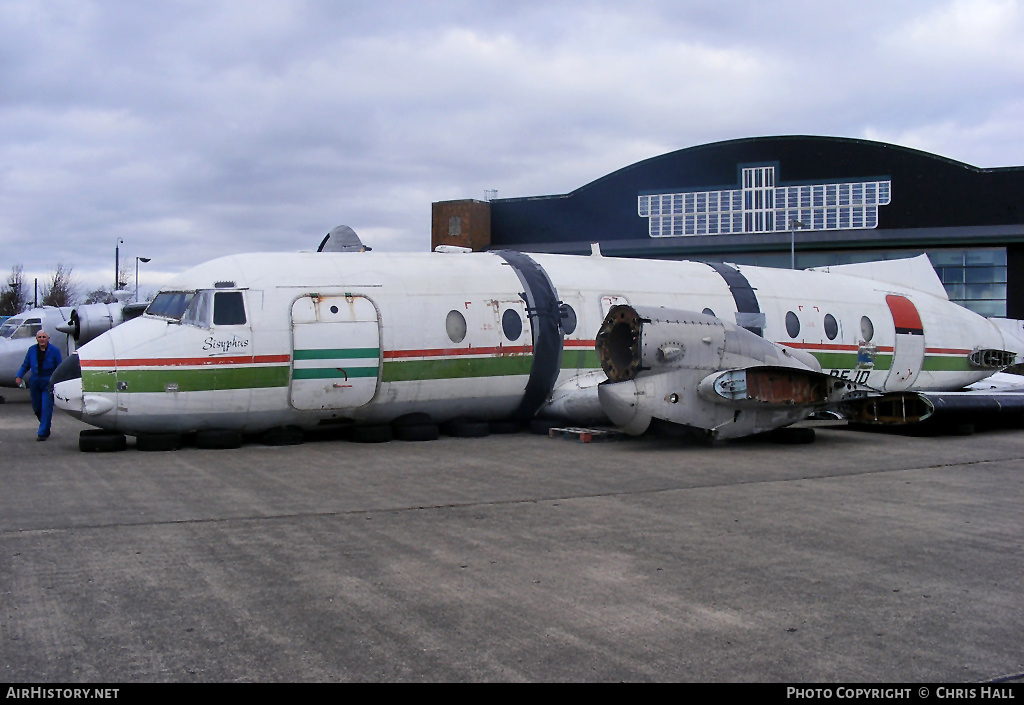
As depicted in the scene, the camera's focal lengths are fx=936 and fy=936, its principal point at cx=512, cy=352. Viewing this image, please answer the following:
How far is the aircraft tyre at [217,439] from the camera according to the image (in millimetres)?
12648

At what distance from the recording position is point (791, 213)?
46719 millimetres

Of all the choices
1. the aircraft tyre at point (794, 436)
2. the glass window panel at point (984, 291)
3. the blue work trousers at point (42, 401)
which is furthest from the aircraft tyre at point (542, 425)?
the glass window panel at point (984, 291)

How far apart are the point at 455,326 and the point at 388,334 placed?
1089 mm

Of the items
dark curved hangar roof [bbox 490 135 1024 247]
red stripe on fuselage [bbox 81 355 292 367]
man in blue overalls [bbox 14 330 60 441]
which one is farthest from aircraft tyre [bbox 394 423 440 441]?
dark curved hangar roof [bbox 490 135 1024 247]

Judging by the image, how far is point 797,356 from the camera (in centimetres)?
1456

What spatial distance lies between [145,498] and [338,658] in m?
5.02

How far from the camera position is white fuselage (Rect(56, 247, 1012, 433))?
1236 centimetres

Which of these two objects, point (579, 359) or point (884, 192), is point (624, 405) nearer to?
point (579, 359)

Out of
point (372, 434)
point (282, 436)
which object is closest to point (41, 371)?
point (282, 436)

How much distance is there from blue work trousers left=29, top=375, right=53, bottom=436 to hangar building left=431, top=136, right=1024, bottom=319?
32708mm

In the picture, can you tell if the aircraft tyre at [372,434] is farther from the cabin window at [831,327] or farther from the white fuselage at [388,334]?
the cabin window at [831,327]

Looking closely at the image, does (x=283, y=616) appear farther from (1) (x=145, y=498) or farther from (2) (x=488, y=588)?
(1) (x=145, y=498)

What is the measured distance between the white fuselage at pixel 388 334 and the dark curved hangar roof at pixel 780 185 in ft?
101
